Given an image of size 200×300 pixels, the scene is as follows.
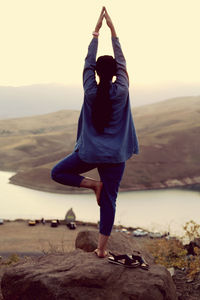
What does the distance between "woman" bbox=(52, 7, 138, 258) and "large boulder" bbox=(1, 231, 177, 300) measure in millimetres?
662

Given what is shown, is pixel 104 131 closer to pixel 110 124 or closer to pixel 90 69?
pixel 110 124

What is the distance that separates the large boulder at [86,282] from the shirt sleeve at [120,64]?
2.95 metres

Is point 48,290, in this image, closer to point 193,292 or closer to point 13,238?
point 193,292

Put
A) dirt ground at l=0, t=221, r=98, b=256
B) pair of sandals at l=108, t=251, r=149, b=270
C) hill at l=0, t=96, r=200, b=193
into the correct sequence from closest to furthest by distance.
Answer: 1. pair of sandals at l=108, t=251, r=149, b=270
2. dirt ground at l=0, t=221, r=98, b=256
3. hill at l=0, t=96, r=200, b=193

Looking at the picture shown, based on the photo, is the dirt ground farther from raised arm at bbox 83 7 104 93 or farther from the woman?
raised arm at bbox 83 7 104 93

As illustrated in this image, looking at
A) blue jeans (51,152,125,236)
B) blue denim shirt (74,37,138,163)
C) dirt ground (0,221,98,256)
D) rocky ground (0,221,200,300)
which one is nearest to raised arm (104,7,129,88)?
blue denim shirt (74,37,138,163)

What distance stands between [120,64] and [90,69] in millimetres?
493

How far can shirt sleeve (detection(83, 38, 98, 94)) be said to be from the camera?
574 centimetres

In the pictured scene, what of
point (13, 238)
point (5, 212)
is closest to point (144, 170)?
point (5, 212)

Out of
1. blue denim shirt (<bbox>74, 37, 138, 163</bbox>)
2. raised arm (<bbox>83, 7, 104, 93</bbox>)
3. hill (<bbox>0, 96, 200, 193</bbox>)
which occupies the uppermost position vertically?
raised arm (<bbox>83, 7, 104, 93</bbox>)

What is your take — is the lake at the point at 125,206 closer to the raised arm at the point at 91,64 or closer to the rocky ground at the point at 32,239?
the rocky ground at the point at 32,239

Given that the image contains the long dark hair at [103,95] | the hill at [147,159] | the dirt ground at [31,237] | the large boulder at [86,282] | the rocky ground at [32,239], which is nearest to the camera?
the long dark hair at [103,95]

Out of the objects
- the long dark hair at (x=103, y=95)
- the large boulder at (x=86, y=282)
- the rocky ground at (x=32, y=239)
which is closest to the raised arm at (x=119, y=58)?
the long dark hair at (x=103, y=95)

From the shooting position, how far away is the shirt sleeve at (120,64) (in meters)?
5.93
